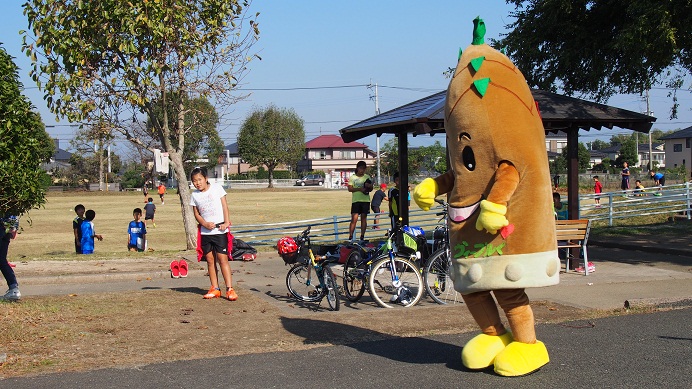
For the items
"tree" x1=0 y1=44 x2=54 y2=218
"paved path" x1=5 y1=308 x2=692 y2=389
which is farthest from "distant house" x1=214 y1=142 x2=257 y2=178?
"paved path" x1=5 y1=308 x2=692 y2=389

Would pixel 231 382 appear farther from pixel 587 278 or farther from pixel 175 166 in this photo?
pixel 175 166

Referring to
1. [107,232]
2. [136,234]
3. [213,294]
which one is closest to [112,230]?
[107,232]

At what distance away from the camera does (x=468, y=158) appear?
5.68m

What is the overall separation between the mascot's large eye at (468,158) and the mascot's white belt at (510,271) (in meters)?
0.75

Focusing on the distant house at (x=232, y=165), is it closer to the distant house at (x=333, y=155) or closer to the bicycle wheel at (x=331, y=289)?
the distant house at (x=333, y=155)

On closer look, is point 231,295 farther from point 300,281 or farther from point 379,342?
point 379,342

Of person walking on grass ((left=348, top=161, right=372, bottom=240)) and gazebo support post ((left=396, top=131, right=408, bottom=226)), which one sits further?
person walking on grass ((left=348, top=161, right=372, bottom=240))

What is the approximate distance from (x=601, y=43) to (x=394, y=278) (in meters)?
7.73

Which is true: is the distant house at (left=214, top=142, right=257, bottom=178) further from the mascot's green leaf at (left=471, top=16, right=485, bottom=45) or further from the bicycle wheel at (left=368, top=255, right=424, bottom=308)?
the mascot's green leaf at (left=471, top=16, right=485, bottom=45)

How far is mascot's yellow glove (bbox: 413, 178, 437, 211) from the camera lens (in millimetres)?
6031

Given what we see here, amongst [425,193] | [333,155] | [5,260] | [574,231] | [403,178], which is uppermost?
[333,155]

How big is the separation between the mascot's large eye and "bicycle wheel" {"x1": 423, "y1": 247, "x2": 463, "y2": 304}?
377 centimetres

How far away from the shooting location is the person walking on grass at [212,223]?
938 centimetres

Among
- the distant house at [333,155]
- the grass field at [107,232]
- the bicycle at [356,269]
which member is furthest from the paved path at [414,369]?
the distant house at [333,155]
